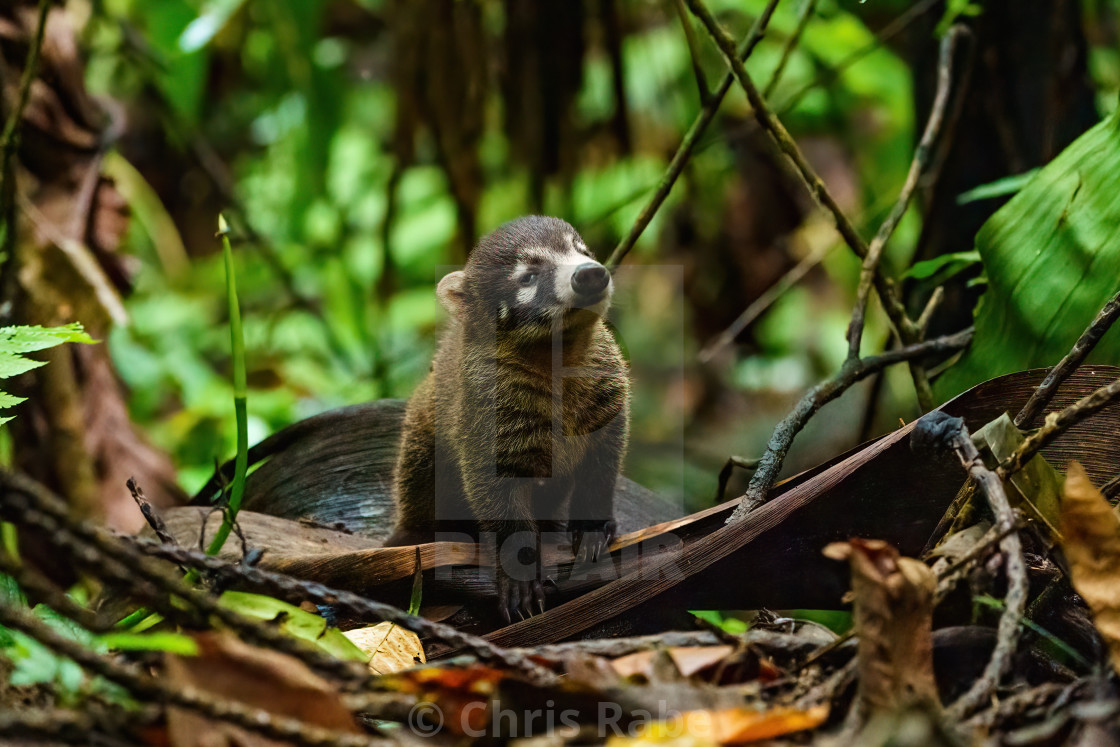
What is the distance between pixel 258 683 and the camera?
1.59 metres

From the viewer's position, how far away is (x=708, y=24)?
126 inches

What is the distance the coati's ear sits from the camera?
425 cm

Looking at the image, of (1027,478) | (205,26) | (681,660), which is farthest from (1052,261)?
(205,26)

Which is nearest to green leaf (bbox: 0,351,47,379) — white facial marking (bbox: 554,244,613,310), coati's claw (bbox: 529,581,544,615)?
coati's claw (bbox: 529,581,544,615)

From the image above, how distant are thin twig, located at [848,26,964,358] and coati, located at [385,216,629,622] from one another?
3.04ft

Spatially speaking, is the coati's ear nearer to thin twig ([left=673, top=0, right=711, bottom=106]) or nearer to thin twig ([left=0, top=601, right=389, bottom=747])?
thin twig ([left=673, top=0, right=711, bottom=106])

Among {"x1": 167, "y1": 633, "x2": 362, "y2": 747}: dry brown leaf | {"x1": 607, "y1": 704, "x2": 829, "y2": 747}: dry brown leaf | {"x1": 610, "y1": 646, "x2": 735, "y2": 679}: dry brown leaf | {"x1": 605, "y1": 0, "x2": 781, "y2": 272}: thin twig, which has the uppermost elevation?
{"x1": 605, "y1": 0, "x2": 781, "y2": 272}: thin twig

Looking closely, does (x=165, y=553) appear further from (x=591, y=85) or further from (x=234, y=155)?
(x=234, y=155)

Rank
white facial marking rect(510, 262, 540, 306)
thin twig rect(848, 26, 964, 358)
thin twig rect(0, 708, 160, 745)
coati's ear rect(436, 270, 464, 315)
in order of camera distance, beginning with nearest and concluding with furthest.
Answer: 1. thin twig rect(0, 708, 160, 745)
2. thin twig rect(848, 26, 964, 358)
3. white facial marking rect(510, 262, 540, 306)
4. coati's ear rect(436, 270, 464, 315)

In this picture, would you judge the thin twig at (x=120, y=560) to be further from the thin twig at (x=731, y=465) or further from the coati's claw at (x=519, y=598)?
the thin twig at (x=731, y=465)

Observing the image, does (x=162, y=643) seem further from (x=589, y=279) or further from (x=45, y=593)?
(x=589, y=279)

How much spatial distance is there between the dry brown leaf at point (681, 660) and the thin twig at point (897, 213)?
5.13ft

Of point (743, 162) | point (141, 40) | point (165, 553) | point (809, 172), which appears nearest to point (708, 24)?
point (809, 172)

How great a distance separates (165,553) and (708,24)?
7.88 ft
